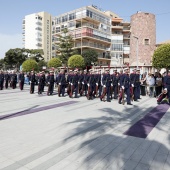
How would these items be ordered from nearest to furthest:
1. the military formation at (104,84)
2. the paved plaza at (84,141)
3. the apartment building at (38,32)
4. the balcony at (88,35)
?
the paved plaza at (84,141)
the military formation at (104,84)
the balcony at (88,35)
the apartment building at (38,32)

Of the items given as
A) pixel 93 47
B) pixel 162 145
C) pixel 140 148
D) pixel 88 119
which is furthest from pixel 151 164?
pixel 93 47

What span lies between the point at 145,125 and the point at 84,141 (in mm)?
2859

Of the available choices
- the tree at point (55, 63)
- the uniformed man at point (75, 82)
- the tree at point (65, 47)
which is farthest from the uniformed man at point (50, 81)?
the tree at point (65, 47)

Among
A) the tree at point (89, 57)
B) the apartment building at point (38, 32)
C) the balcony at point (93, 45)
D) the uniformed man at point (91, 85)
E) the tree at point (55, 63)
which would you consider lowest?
the uniformed man at point (91, 85)

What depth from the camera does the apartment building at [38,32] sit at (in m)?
97.5

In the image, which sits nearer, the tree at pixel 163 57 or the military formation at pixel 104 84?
the military formation at pixel 104 84

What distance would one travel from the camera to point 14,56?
66750 millimetres

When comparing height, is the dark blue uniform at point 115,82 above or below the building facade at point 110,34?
below

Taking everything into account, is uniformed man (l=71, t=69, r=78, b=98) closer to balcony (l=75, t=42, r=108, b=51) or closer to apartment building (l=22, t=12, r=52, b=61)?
balcony (l=75, t=42, r=108, b=51)

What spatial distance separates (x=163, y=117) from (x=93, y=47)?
52.0m

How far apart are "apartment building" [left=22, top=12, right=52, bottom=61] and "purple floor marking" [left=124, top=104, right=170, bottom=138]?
91.0 meters

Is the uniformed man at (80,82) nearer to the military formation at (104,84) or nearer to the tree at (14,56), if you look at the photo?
the military formation at (104,84)

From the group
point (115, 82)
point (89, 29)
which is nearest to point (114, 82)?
point (115, 82)

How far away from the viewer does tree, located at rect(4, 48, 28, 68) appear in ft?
218
